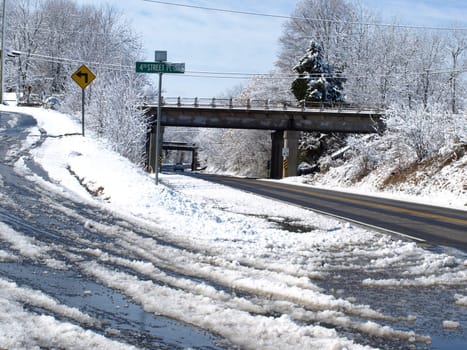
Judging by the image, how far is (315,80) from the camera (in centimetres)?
5756

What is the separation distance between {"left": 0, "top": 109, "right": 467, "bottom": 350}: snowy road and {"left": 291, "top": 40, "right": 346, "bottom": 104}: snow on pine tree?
46.1 m

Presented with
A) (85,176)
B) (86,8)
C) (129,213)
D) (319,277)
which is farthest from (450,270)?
(86,8)

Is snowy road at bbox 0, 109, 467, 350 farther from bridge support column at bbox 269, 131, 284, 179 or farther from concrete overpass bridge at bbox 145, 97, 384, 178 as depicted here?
bridge support column at bbox 269, 131, 284, 179

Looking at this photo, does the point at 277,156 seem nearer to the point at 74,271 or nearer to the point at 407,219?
the point at 407,219

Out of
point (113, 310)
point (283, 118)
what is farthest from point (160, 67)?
point (283, 118)

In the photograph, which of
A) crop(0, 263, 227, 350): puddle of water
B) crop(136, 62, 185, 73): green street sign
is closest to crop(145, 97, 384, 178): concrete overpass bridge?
crop(136, 62, 185, 73): green street sign

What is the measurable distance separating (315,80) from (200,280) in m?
53.0

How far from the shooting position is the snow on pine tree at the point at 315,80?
5722cm

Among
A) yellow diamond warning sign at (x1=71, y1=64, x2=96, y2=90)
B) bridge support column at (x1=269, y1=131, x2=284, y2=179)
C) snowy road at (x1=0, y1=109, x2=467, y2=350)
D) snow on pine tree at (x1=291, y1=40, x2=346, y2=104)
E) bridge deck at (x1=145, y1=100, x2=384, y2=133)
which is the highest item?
snow on pine tree at (x1=291, y1=40, x2=346, y2=104)

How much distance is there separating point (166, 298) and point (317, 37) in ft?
205

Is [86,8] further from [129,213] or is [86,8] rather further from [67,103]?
[129,213]

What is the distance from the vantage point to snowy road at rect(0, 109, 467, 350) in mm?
4523

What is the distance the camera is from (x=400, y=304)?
5.88 meters

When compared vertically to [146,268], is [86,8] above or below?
above
